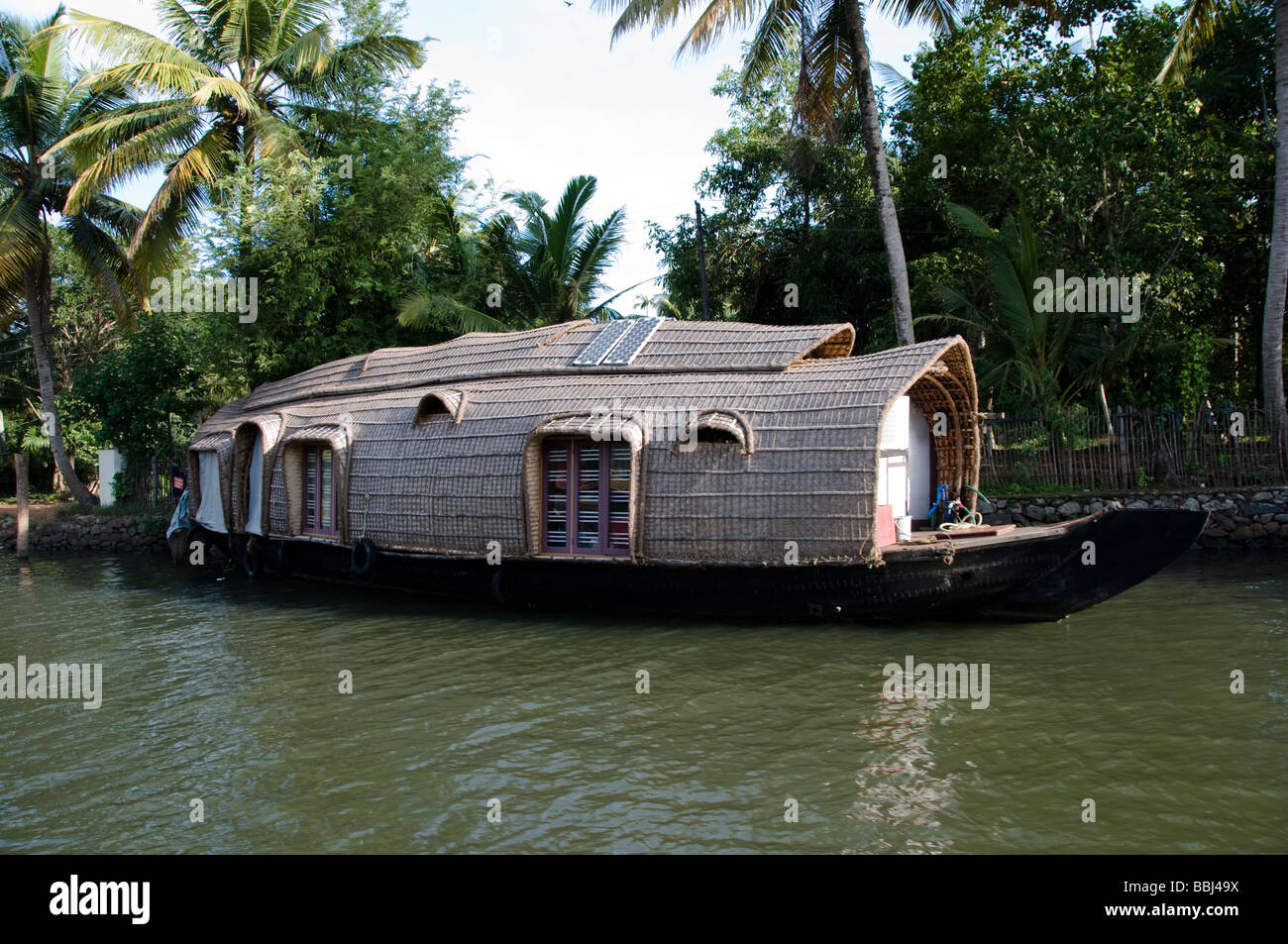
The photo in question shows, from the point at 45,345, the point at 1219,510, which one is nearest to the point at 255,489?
the point at 45,345

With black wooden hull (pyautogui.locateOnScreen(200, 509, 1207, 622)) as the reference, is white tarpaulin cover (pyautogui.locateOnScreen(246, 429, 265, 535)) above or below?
above

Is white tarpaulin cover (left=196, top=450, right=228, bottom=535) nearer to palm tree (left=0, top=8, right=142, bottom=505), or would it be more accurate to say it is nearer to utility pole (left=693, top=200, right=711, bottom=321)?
palm tree (left=0, top=8, right=142, bottom=505)

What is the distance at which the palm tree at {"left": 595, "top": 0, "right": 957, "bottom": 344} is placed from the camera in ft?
36.6

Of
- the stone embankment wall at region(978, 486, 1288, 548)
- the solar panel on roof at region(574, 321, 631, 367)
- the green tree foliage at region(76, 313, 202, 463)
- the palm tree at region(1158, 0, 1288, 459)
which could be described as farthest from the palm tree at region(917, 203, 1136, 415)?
the green tree foliage at region(76, 313, 202, 463)

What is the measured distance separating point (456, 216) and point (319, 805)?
540 inches

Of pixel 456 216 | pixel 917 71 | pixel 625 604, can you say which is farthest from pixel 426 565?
pixel 917 71

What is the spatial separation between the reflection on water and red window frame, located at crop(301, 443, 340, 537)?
1.96 metres

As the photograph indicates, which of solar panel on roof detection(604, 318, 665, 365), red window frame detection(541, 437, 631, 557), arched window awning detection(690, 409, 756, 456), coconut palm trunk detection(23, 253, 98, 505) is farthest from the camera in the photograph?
coconut palm trunk detection(23, 253, 98, 505)

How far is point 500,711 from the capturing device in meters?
5.74

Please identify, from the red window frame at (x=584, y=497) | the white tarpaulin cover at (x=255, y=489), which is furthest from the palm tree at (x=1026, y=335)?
the white tarpaulin cover at (x=255, y=489)

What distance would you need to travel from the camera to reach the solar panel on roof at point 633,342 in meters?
8.66

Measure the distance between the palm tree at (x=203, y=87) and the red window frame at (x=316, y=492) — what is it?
24.6ft

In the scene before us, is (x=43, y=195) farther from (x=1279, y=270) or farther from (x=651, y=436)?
(x=1279, y=270)
